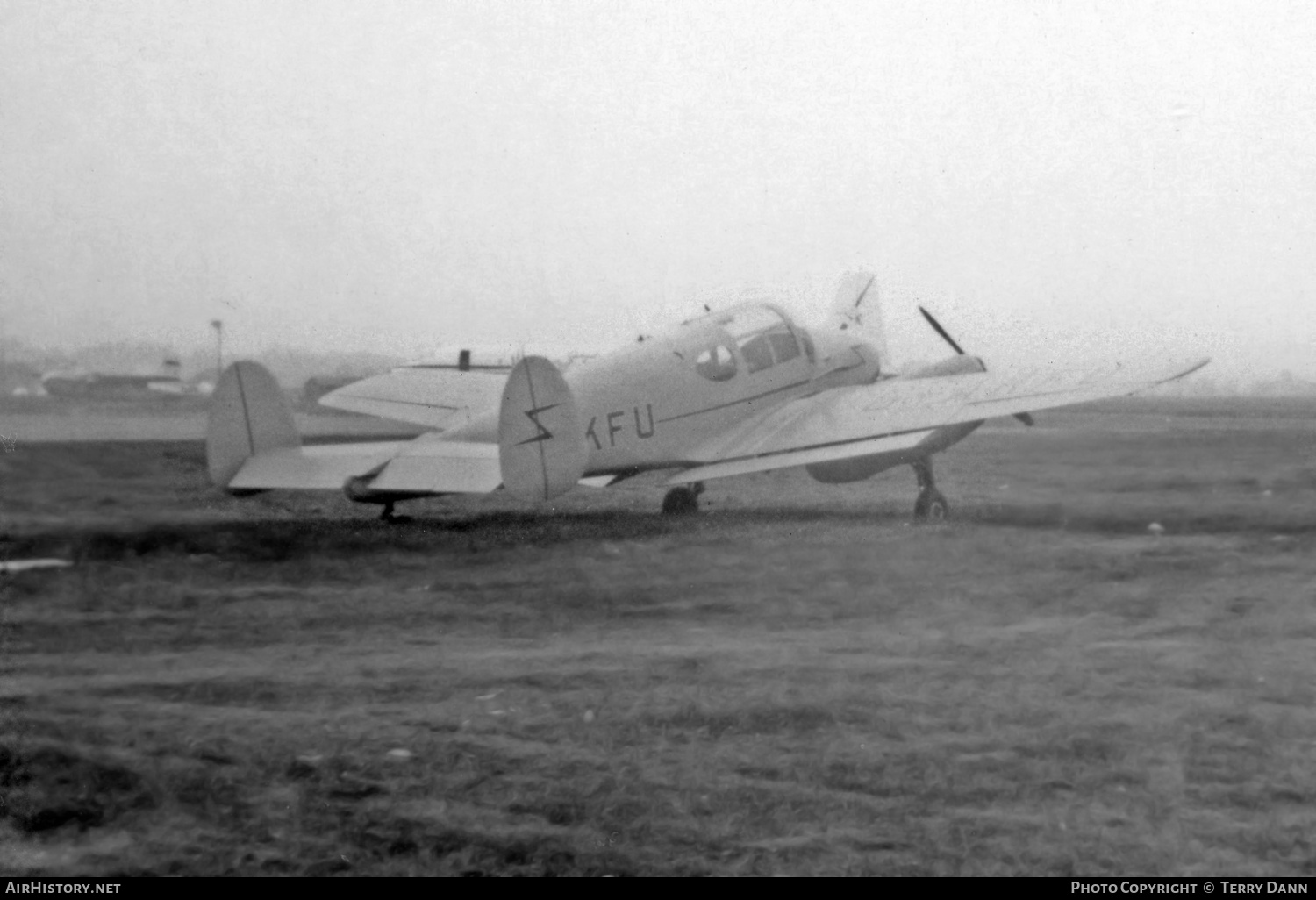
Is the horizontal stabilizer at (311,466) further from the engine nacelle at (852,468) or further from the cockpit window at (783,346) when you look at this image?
the cockpit window at (783,346)

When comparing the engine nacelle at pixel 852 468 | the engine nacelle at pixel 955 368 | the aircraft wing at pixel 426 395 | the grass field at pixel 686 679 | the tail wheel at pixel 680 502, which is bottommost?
the grass field at pixel 686 679

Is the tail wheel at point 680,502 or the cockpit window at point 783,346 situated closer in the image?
the tail wheel at point 680,502

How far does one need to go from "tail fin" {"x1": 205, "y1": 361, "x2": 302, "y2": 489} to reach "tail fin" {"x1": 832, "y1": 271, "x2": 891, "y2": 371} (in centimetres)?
399

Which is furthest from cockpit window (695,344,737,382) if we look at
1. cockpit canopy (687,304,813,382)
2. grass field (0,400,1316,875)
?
grass field (0,400,1316,875)

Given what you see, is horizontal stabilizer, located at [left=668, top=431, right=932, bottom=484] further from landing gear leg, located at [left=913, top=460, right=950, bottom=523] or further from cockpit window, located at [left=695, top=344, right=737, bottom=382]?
cockpit window, located at [left=695, top=344, right=737, bottom=382]

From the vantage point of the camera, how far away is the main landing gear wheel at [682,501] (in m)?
9.16

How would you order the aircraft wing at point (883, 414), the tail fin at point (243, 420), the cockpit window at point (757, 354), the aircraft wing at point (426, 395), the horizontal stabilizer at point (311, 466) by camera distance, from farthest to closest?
1. the cockpit window at point (757, 354)
2. the aircraft wing at point (426, 395)
3. the aircraft wing at point (883, 414)
4. the horizontal stabilizer at point (311, 466)
5. the tail fin at point (243, 420)

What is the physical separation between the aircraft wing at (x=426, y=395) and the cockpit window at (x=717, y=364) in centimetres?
176

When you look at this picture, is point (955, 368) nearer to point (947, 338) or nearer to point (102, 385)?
point (947, 338)

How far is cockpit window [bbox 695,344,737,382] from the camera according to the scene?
10273 mm

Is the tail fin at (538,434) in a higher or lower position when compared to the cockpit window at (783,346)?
lower

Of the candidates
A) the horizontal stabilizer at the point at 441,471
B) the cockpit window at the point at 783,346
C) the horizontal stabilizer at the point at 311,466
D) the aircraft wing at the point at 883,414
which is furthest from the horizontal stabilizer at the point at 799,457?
the horizontal stabilizer at the point at 311,466

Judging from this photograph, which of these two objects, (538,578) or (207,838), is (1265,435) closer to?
(538,578)

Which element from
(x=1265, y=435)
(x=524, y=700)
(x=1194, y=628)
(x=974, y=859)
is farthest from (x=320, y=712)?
(x=1265, y=435)
